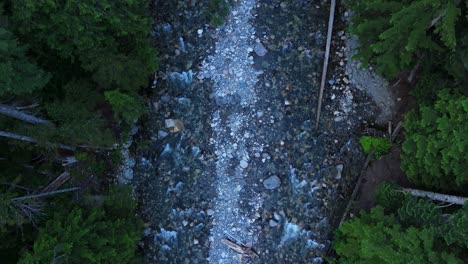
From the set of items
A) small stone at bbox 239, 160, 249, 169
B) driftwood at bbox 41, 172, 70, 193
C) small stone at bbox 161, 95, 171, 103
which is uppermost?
small stone at bbox 161, 95, 171, 103

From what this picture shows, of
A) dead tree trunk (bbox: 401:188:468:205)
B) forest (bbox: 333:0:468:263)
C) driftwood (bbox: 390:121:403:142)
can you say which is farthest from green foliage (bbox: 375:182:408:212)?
driftwood (bbox: 390:121:403:142)

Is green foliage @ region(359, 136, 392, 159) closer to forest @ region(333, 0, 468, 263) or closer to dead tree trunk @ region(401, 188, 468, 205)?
forest @ region(333, 0, 468, 263)

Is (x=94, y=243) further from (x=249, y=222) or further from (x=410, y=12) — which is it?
(x=410, y=12)

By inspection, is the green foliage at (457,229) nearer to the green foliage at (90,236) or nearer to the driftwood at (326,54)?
the driftwood at (326,54)

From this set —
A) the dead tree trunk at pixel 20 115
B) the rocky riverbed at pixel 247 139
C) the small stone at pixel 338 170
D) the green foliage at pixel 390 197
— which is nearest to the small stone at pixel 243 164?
the rocky riverbed at pixel 247 139

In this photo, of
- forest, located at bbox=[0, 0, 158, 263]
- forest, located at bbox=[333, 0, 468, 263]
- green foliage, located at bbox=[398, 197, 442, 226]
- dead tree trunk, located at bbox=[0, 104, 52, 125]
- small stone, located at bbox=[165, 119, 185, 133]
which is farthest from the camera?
small stone, located at bbox=[165, 119, 185, 133]

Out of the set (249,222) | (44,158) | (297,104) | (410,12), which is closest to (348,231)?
(249,222)

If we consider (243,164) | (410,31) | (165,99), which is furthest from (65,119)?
(410,31)
